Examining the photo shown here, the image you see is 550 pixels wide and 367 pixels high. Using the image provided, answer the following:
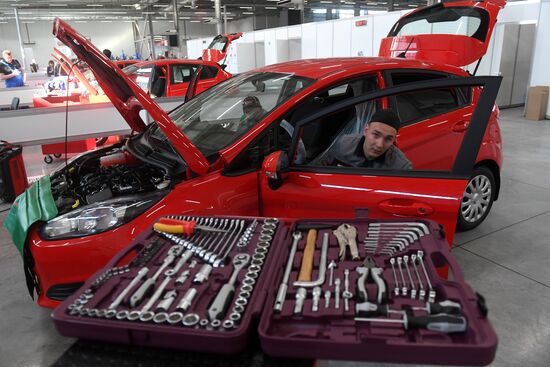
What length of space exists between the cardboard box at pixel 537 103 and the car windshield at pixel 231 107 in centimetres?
790

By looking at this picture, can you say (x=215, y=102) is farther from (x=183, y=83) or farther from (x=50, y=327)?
(x=183, y=83)

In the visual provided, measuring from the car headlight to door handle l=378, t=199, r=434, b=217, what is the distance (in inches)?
45.7

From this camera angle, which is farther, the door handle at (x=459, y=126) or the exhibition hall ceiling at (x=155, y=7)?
the exhibition hall ceiling at (x=155, y=7)

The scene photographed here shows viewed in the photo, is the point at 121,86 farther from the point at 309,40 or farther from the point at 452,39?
the point at 309,40

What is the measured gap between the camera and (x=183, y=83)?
751 centimetres

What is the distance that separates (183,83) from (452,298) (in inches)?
279

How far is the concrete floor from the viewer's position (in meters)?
2.17

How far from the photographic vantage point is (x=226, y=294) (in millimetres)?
1148

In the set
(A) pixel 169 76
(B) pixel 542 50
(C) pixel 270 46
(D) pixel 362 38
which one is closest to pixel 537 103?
(B) pixel 542 50

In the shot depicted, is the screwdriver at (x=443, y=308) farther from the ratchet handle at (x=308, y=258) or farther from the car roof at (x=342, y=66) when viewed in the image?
the car roof at (x=342, y=66)

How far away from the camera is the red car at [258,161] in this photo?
2.04 metres

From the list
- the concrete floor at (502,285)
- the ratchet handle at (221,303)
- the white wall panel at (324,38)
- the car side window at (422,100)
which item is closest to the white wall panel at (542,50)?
the concrete floor at (502,285)

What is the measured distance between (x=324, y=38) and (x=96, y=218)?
498 inches

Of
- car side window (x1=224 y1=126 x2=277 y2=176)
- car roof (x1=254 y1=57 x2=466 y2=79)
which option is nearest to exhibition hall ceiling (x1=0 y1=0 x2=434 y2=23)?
car roof (x1=254 y1=57 x2=466 y2=79)
